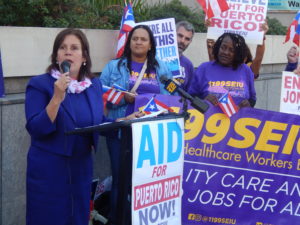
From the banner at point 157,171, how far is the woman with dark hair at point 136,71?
1439mm

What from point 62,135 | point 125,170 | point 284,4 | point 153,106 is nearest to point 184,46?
point 153,106

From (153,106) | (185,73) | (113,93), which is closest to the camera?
(153,106)

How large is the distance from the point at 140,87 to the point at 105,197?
1.06 metres

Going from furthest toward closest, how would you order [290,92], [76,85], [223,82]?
[290,92] < [223,82] < [76,85]

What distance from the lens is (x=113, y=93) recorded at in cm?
506

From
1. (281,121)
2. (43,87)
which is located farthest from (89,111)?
(281,121)

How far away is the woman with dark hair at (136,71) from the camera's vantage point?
5207 millimetres

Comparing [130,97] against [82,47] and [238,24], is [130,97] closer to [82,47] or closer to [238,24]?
[82,47]

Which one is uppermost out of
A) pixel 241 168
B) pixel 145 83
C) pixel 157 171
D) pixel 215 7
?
pixel 215 7

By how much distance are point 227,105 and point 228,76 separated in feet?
1.41

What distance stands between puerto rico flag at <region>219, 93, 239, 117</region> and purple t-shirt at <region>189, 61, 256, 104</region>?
248mm

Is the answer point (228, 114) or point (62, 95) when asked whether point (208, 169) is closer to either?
point (228, 114)

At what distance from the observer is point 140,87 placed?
5207 mm

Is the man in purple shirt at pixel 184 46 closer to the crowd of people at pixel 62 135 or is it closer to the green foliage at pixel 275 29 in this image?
the crowd of people at pixel 62 135
